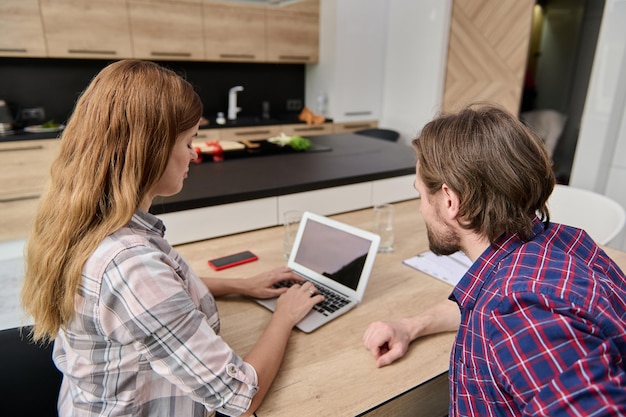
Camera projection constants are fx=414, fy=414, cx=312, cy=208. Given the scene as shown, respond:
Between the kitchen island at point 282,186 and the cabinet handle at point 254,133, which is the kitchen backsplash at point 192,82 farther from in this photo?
the kitchen island at point 282,186

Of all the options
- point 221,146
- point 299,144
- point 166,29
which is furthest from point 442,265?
point 166,29

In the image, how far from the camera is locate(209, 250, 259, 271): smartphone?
4.30ft

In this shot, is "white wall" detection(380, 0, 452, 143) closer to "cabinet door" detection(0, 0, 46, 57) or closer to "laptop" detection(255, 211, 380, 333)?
"laptop" detection(255, 211, 380, 333)

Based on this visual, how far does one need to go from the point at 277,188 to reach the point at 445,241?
94cm

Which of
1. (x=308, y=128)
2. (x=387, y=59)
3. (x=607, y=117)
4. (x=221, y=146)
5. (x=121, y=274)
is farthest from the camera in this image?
(x=387, y=59)

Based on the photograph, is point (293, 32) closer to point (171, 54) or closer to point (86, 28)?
point (171, 54)

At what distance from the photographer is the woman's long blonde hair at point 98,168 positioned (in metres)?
0.69

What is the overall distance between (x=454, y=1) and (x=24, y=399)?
4.08 m

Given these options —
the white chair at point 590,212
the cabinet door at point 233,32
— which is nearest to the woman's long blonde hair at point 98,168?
the white chair at point 590,212

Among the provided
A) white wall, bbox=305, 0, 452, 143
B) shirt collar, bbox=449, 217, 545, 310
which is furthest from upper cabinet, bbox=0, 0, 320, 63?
shirt collar, bbox=449, 217, 545, 310

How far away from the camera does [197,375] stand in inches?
28.0

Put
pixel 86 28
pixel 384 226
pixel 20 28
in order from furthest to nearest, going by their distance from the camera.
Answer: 1. pixel 86 28
2. pixel 20 28
3. pixel 384 226

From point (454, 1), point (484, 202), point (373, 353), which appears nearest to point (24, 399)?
point (373, 353)

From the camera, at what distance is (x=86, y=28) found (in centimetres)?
329
